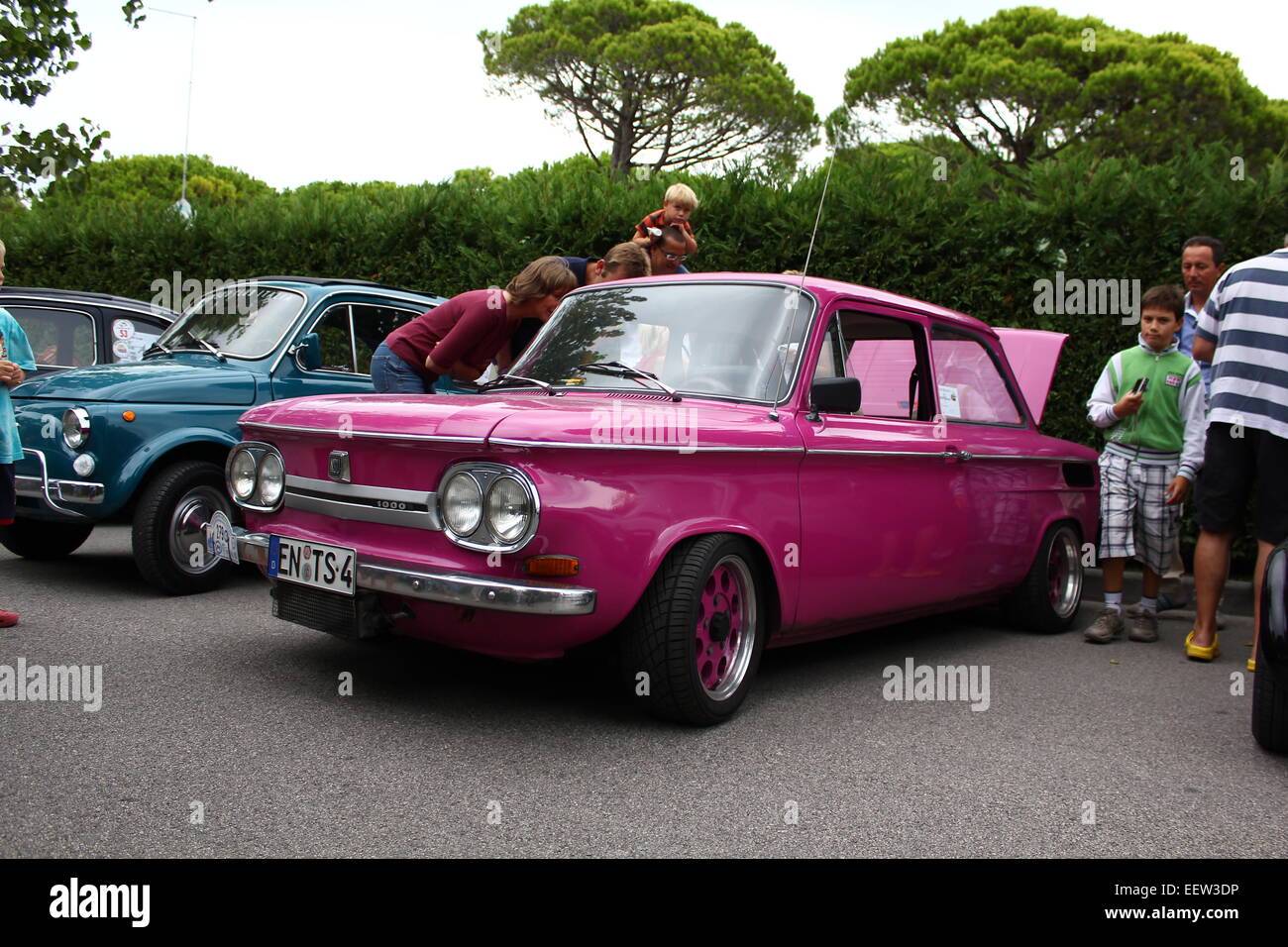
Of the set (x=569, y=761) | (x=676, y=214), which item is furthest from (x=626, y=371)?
(x=676, y=214)

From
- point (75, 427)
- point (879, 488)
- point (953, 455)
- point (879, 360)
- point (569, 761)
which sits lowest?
point (569, 761)

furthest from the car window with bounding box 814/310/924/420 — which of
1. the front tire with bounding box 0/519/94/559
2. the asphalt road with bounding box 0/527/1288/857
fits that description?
the front tire with bounding box 0/519/94/559

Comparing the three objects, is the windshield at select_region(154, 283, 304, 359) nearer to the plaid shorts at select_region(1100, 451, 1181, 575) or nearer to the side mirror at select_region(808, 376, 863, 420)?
the side mirror at select_region(808, 376, 863, 420)

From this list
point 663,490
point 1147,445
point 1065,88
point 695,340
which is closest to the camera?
point 663,490

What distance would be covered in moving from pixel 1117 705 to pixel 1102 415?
190 cm

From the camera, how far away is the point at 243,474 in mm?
4297

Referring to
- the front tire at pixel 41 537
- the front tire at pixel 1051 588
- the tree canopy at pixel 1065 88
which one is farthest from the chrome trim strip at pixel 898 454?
the tree canopy at pixel 1065 88

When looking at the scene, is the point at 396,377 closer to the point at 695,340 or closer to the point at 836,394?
the point at 695,340

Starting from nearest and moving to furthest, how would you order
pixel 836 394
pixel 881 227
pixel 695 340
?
1. pixel 836 394
2. pixel 695 340
3. pixel 881 227

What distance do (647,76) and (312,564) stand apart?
117 feet

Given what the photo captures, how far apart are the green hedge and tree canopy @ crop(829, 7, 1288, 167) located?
76.9 ft

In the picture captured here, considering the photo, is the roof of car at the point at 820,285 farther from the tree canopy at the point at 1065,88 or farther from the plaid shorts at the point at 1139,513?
the tree canopy at the point at 1065,88
